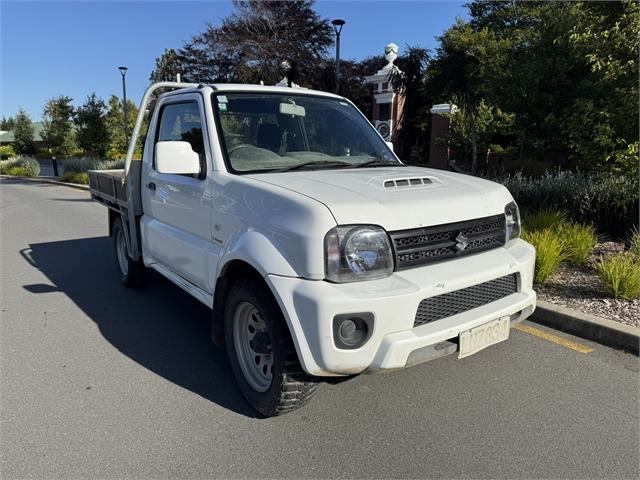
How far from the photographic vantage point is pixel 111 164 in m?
20.8

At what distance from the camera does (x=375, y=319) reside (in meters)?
2.49

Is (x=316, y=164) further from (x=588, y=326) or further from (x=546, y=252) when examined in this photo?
(x=546, y=252)

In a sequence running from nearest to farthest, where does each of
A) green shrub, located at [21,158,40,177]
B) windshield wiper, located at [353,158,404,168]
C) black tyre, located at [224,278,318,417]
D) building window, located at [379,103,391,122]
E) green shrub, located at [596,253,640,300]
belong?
black tyre, located at [224,278,318,417]
windshield wiper, located at [353,158,404,168]
green shrub, located at [596,253,640,300]
building window, located at [379,103,391,122]
green shrub, located at [21,158,40,177]

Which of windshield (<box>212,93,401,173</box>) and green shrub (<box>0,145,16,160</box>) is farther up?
windshield (<box>212,93,401,173</box>)

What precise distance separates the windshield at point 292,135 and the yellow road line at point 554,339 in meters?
1.91

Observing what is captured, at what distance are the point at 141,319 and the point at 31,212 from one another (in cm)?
974

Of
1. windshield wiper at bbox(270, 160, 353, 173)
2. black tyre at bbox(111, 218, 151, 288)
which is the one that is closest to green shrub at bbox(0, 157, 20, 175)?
black tyre at bbox(111, 218, 151, 288)

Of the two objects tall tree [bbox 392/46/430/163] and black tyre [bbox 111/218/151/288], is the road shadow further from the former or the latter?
tall tree [bbox 392/46/430/163]

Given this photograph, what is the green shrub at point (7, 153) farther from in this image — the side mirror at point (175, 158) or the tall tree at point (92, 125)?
the side mirror at point (175, 158)

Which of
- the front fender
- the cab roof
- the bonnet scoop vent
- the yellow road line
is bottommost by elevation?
the yellow road line

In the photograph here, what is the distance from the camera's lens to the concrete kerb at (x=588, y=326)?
156 inches

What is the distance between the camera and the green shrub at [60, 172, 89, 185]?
20.9 meters

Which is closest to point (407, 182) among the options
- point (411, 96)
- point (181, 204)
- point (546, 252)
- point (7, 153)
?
point (181, 204)

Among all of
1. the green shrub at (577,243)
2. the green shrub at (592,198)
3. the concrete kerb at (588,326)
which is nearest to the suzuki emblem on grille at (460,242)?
the concrete kerb at (588,326)
